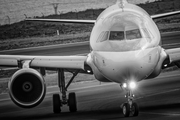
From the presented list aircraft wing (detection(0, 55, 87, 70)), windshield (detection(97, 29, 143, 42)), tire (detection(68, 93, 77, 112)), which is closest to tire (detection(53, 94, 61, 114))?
tire (detection(68, 93, 77, 112))

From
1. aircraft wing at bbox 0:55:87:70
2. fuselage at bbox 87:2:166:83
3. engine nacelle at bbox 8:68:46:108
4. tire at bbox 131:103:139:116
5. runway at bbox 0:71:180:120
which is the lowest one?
runway at bbox 0:71:180:120

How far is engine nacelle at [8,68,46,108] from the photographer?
16531 mm

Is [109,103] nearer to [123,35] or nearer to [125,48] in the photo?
[123,35]

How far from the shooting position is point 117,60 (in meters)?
14.3

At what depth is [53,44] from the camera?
4522 centimetres

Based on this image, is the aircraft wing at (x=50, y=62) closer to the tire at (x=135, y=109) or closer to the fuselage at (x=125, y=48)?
the fuselage at (x=125, y=48)

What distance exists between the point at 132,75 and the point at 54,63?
4.19m

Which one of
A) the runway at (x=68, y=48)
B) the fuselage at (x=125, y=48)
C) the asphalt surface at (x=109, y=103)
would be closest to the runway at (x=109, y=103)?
the asphalt surface at (x=109, y=103)

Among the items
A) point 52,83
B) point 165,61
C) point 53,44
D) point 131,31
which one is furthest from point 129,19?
point 53,44

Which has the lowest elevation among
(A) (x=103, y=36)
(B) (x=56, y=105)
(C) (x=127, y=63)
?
(B) (x=56, y=105)

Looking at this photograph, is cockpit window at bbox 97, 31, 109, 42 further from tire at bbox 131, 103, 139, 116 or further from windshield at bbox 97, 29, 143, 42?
tire at bbox 131, 103, 139, 116

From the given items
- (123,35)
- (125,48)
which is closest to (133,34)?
(123,35)

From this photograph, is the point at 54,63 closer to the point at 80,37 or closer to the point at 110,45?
the point at 110,45

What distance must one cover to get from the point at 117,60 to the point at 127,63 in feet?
1.17
